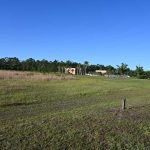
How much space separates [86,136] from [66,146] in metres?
1.70

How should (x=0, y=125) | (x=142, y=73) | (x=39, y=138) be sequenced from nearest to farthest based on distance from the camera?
1. (x=39, y=138)
2. (x=0, y=125)
3. (x=142, y=73)

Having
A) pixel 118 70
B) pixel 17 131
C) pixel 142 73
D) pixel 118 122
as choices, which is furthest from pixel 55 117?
pixel 118 70

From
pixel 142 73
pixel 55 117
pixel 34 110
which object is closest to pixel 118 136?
Result: pixel 55 117

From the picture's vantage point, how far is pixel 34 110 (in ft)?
63.4

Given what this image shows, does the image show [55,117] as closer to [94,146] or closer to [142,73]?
[94,146]

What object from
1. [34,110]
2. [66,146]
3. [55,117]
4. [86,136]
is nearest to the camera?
[66,146]

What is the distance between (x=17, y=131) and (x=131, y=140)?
3.77 m

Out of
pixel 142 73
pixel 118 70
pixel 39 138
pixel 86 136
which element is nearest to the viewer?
Answer: pixel 39 138

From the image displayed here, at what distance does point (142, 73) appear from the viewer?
132500mm

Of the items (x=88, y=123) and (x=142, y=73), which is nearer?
(x=88, y=123)

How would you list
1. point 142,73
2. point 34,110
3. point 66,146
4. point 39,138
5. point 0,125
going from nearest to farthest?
point 66,146, point 39,138, point 0,125, point 34,110, point 142,73

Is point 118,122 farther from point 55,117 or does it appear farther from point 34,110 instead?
point 34,110

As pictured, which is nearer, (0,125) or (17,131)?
(17,131)

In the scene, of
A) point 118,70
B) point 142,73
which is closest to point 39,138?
point 142,73
